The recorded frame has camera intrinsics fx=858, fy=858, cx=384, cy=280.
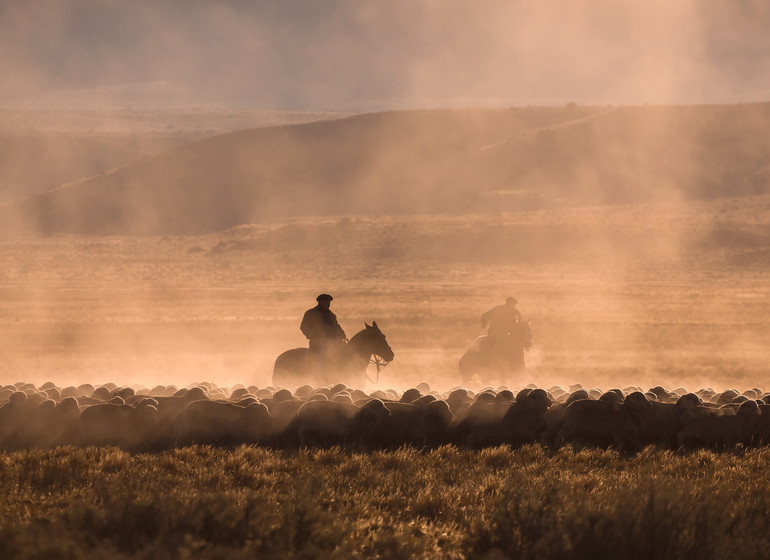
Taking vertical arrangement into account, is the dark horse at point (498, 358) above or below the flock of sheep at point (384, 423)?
above

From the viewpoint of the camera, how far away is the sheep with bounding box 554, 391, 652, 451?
9281mm

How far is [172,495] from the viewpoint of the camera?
245 inches

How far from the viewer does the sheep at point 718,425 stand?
9383 mm

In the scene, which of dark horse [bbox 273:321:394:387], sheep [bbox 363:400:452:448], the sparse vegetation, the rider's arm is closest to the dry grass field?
the sparse vegetation

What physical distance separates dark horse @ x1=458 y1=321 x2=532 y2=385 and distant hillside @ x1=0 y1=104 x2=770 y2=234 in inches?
3093

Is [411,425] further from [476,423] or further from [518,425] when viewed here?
[518,425]

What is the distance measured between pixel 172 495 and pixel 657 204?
9328 centimetres

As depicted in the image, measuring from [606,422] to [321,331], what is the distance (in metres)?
5.96

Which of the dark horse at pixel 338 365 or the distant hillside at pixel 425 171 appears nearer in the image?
the dark horse at pixel 338 365

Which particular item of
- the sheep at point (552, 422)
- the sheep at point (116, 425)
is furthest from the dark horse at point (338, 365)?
the sheep at point (116, 425)

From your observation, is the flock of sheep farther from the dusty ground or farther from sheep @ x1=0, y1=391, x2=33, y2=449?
the dusty ground

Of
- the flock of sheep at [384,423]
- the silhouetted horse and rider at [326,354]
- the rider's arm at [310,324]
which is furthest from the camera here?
the silhouetted horse and rider at [326,354]

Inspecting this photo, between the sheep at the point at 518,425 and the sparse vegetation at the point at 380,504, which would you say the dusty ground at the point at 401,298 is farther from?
the sparse vegetation at the point at 380,504

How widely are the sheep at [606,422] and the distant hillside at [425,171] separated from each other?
8708cm
